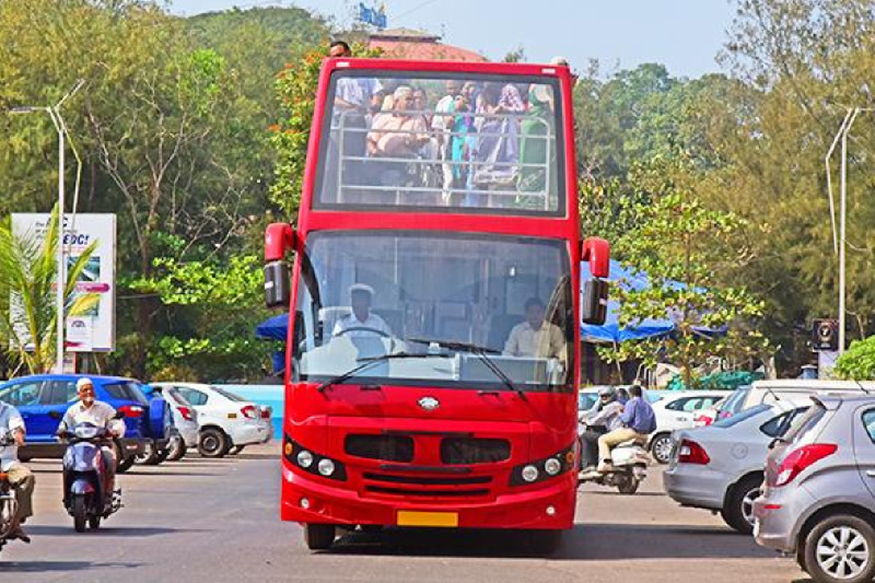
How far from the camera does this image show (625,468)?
3172cm

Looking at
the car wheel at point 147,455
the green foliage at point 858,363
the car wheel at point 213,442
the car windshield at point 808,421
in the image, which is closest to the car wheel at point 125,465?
the car wheel at point 147,455

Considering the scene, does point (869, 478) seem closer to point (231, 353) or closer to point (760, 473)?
point (760, 473)

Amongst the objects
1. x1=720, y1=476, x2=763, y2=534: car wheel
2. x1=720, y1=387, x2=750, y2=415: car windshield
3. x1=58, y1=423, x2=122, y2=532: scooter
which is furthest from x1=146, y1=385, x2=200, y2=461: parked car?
x1=720, y1=476, x2=763, y2=534: car wheel

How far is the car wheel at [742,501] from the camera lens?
73.8 ft

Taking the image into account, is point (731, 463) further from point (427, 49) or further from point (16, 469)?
point (427, 49)

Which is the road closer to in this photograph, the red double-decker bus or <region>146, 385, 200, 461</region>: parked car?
the red double-decker bus

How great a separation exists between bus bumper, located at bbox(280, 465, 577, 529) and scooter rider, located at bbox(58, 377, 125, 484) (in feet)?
14.5

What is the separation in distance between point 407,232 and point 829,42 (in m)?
51.5

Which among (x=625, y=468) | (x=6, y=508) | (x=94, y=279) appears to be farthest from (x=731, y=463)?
(x=94, y=279)

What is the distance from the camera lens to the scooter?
20.9 meters

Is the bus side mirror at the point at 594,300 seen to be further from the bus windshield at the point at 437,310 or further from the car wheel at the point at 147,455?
the car wheel at the point at 147,455

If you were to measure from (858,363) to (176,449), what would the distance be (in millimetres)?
16783

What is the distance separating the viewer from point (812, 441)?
1628 centimetres

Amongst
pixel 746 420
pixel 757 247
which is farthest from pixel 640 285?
pixel 746 420
